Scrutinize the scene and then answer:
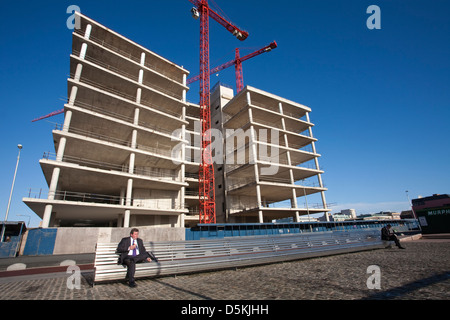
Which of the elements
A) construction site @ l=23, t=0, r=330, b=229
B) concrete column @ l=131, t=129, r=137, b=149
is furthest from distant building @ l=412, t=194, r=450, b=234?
concrete column @ l=131, t=129, r=137, b=149

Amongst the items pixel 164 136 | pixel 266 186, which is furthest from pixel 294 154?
pixel 164 136

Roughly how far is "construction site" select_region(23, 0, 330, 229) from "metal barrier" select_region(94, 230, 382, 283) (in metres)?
14.2

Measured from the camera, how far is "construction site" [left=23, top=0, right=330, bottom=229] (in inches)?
766

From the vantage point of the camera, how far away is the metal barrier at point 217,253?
16.4ft

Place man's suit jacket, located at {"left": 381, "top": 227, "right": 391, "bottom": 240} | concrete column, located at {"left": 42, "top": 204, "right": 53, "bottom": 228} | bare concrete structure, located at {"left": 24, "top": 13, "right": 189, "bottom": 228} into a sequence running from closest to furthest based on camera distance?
man's suit jacket, located at {"left": 381, "top": 227, "right": 391, "bottom": 240} → concrete column, located at {"left": 42, "top": 204, "right": 53, "bottom": 228} → bare concrete structure, located at {"left": 24, "top": 13, "right": 189, "bottom": 228}

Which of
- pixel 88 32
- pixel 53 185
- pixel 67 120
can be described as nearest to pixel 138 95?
pixel 67 120

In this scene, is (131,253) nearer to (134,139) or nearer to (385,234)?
(385,234)

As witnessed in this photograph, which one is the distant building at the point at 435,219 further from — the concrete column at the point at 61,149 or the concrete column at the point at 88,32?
the concrete column at the point at 88,32

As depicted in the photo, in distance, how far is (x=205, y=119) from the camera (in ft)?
116

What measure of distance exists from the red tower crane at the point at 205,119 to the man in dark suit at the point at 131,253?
80.4 feet

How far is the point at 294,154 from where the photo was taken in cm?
3253

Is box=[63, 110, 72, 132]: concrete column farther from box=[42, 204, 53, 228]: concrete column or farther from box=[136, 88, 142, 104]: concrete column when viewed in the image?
box=[136, 88, 142, 104]: concrete column

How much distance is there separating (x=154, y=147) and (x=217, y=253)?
2232 centimetres

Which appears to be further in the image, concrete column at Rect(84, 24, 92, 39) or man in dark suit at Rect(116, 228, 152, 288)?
concrete column at Rect(84, 24, 92, 39)
